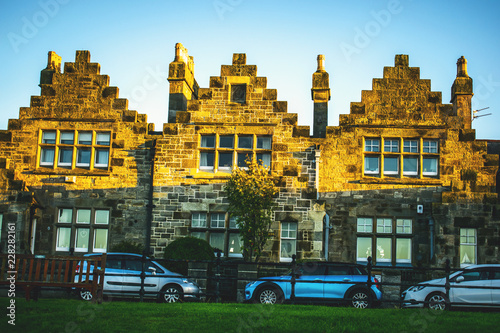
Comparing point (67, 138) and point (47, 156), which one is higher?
point (67, 138)

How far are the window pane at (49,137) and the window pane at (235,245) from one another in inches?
340

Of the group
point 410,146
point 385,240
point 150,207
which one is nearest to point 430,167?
point 410,146

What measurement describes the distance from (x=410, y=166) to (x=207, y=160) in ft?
26.9

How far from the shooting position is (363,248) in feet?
77.9

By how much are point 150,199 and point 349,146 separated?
8309 mm

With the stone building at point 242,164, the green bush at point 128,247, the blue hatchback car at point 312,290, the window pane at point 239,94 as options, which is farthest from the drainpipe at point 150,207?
the blue hatchback car at point 312,290

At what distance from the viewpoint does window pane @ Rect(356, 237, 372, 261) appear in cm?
2370

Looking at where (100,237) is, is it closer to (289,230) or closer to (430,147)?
(289,230)

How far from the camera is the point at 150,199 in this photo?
80.1ft

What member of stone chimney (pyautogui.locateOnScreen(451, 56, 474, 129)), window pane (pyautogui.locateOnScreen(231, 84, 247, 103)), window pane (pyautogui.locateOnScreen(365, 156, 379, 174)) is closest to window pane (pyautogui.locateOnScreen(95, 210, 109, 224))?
window pane (pyautogui.locateOnScreen(231, 84, 247, 103))

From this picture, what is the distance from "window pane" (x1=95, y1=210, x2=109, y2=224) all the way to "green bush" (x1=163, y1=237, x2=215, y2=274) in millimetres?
3658

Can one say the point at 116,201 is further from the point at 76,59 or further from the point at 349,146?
the point at 349,146

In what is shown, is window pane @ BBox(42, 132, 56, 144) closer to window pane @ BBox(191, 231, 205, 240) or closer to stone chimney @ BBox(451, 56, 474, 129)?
window pane @ BBox(191, 231, 205, 240)

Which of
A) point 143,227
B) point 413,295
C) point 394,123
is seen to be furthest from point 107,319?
point 394,123
